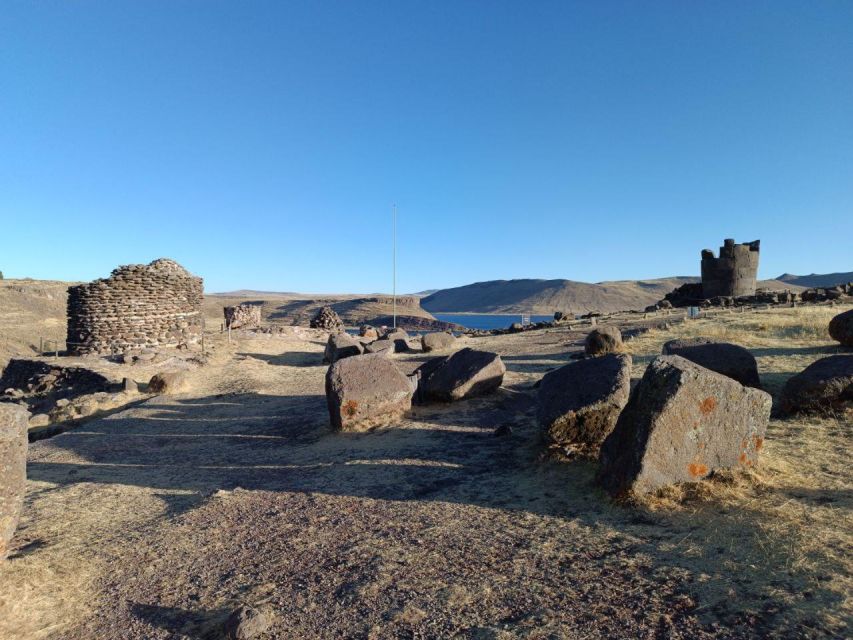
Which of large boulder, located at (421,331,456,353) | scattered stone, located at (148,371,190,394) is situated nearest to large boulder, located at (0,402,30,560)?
scattered stone, located at (148,371,190,394)

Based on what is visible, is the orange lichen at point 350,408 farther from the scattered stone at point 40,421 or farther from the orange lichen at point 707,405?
the scattered stone at point 40,421

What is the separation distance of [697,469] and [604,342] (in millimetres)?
8877

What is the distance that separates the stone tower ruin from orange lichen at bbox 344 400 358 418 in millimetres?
27646

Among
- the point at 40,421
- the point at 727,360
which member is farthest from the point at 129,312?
the point at 727,360

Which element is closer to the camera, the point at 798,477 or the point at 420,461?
the point at 798,477

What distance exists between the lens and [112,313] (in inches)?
784

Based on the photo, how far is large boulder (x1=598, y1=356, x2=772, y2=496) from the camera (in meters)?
4.60

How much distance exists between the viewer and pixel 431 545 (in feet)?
13.9

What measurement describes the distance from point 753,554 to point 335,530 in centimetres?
329

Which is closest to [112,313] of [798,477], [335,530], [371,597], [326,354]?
[326,354]

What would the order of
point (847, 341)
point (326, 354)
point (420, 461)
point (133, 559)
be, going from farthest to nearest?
point (326, 354), point (847, 341), point (420, 461), point (133, 559)

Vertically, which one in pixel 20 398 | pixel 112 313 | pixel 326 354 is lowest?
pixel 20 398

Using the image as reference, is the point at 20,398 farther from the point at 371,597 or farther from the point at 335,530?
the point at 371,597

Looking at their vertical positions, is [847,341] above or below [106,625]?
above
